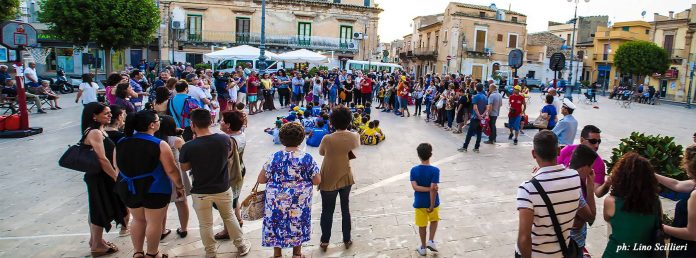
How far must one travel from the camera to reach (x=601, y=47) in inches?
1838

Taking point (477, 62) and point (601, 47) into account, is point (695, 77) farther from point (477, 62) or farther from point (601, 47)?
point (477, 62)

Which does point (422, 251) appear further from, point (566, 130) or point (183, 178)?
point (566, 130)

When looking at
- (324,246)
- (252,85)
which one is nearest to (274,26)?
(252,85)

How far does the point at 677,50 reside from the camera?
38250 millimetres

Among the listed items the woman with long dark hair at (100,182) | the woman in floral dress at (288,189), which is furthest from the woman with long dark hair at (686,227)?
the woman with long dark hair at (100,182)

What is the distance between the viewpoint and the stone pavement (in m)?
4.59

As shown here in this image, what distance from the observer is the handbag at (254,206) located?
4.04 m

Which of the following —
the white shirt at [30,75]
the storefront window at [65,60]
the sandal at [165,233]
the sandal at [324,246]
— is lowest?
Result: the sandal at [165,233]

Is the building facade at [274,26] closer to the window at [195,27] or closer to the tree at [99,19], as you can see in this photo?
the window at [195,27]

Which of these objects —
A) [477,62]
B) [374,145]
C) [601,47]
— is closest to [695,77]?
[601,47]

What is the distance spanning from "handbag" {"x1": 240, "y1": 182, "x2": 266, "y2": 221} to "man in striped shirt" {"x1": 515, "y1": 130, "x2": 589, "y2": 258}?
225 centimetres

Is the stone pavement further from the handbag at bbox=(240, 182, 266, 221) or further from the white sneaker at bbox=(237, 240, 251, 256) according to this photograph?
the handbag at bbox=(240, 182, 266, 221)

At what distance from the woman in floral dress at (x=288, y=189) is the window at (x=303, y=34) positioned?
3558 cm

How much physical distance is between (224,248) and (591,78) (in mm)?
53136
